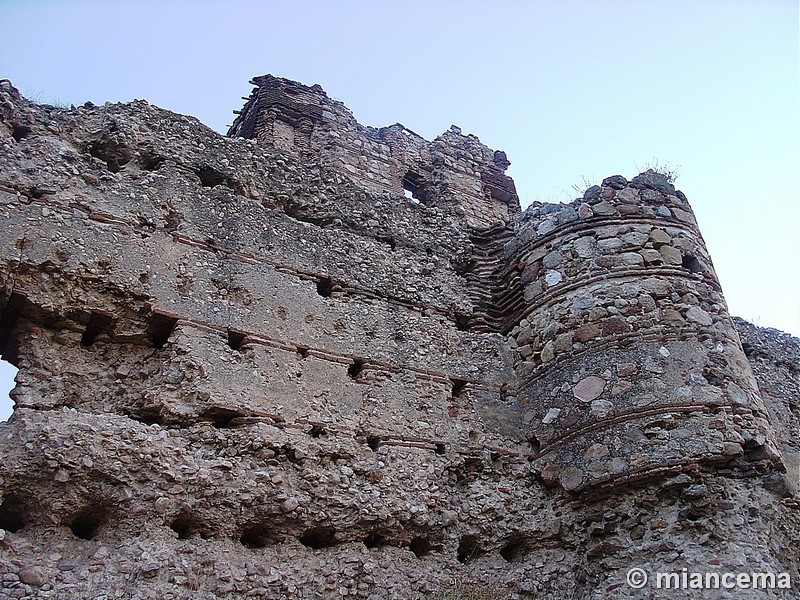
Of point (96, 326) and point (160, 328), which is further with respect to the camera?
point (160, 328)

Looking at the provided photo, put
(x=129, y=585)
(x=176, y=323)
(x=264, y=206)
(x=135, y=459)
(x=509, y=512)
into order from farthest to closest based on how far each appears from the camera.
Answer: (x=264, y=206) → (x=509, y=512) → (x=176, y=323) → (x=135, y=459) → (x=129, y=585)

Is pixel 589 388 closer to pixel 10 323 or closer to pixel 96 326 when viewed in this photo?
pixel 96 326

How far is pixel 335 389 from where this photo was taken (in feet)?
22.7

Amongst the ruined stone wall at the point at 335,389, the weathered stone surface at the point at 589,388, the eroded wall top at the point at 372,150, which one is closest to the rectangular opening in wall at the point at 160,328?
the ruined stone wall at the point at 335,389

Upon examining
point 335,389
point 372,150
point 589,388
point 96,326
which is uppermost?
point 372,150

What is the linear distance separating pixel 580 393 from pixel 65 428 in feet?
15.0

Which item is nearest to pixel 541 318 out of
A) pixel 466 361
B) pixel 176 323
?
pixel 466 361

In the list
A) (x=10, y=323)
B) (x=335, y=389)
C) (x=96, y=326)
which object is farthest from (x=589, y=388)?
(x=10, y=323)

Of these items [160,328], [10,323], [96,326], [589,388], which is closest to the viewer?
[10,323]

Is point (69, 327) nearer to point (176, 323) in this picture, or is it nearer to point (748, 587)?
point (176, 323)

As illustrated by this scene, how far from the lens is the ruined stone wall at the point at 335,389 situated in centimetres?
557

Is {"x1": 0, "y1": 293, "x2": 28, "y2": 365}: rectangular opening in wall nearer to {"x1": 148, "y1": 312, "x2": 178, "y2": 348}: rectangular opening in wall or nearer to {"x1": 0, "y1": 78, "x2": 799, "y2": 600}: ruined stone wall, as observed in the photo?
{"x1": 0, "y1": 78, "x2": 799, "y2": 600}: ruined stone wall

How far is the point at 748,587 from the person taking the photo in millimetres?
5930

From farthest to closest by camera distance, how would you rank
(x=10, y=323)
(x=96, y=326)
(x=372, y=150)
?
1. (x=372, y=150)
2. (x=96, y=326)
3. (x=10, y=323)
